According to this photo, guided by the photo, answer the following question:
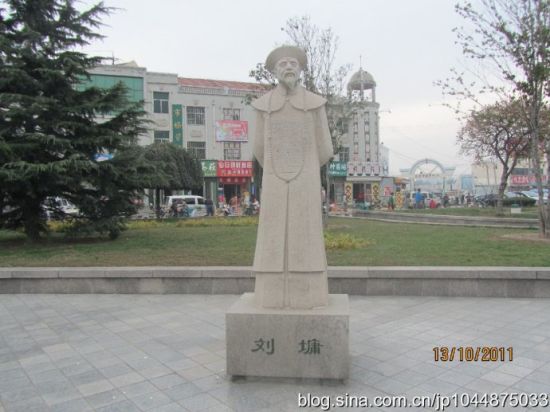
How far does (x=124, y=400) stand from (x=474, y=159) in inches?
1047

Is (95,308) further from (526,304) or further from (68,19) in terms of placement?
(68,19)

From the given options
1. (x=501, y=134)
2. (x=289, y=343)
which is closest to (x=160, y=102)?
(x=501, y=134)

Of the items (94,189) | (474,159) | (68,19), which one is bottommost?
(94,189)

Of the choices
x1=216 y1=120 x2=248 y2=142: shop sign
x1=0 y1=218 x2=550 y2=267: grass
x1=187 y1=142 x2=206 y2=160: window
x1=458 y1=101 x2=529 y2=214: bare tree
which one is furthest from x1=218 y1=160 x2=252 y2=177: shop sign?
x1=0 y1=218 x2=550 y2=267: grass

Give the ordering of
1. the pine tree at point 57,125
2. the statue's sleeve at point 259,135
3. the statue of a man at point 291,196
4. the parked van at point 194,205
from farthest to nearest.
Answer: the parked van at point 194,205, the pine tree at point 57,125, the statue's sleeve at point 259,135, the statue of a man at point 291,196

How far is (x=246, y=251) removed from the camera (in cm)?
973

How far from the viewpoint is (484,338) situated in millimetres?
4684

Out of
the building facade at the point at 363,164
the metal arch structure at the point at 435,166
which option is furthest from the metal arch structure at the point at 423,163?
the building facade at the point at 363,164

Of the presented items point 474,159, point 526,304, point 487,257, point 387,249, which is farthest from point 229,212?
point 526,304

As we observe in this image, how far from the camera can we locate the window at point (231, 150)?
116ft

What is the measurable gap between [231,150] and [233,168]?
149 cm
